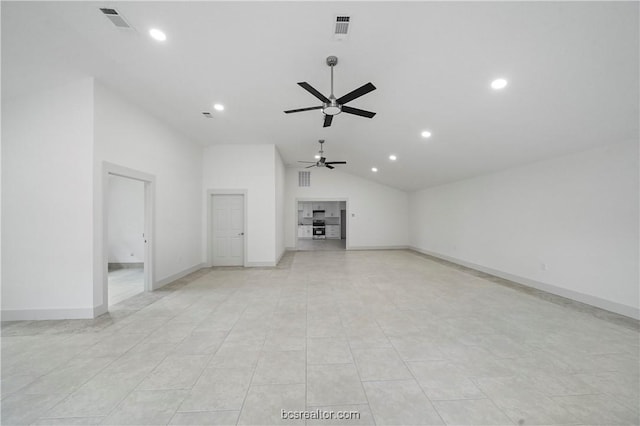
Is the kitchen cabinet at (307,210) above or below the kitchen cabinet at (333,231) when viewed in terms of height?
above

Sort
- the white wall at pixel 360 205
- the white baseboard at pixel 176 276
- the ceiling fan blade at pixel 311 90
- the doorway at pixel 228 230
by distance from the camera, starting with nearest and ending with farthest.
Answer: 1. the ceiling fan blade at pixel 311 90
2. the white baseboard at pixel 176 276
3. the doorway at pixel 228 230
4. the white wall at pixel 360 205

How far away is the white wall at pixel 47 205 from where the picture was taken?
313cm

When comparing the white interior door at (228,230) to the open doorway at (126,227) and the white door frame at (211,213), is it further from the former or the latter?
the open doorway at (126,227)

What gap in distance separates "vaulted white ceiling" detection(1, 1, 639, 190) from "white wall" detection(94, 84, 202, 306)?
0.34 metres


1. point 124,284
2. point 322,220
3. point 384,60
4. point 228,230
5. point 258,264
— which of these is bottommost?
point 124,284

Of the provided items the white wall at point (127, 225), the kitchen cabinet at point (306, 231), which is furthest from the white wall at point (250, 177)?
the kitchen cabinet at point (306, 231)

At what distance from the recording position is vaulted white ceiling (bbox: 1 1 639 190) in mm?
2150

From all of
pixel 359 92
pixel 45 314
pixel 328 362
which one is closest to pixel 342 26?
pixel 359 92

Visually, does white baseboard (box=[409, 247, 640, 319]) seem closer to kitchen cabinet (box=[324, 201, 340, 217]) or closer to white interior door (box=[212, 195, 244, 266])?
white interior door (box=[212, 195, 244, 266])

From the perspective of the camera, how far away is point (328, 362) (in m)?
2.26

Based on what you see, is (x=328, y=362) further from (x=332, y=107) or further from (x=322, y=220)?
(x=322, y=220)

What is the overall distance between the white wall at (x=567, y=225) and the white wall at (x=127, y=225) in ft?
28.9

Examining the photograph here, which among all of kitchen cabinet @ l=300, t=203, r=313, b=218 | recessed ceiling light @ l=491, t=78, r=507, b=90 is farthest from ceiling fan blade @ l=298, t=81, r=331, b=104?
kitchen cabinet @ l=300, t=203, r=313, b=218

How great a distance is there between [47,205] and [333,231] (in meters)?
12.7
